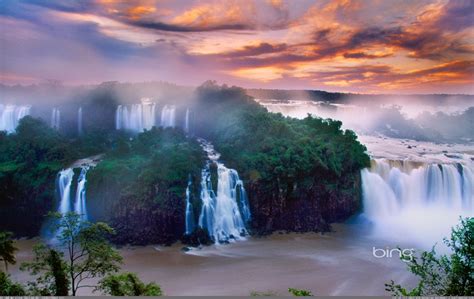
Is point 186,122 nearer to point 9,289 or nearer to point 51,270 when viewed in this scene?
point 51,270

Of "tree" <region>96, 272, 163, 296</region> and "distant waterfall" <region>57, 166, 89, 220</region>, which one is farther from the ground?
"distant waterfall" <region>57, 166, 89, 220</region>

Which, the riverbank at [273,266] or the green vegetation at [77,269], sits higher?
the green vegetation at [77,269]

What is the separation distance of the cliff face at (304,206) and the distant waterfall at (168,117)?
1666mm

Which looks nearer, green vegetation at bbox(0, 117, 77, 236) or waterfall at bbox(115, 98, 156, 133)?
green vegetation at bbox(0, 117, 77, 236)

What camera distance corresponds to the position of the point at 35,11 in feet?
17.0

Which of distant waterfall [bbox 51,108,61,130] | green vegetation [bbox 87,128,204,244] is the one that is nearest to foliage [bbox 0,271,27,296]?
green vegetation [bbox 87,128,204,244]

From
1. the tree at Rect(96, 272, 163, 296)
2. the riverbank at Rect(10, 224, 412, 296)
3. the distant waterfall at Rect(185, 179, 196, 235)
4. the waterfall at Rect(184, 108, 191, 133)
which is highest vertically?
the waterfall at Rect(184, 108, 191, 133)

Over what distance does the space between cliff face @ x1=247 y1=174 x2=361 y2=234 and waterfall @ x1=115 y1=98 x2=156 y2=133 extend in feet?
6.61

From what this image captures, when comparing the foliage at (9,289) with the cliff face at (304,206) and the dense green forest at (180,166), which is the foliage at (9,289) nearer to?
the dense green forest at (180,166)

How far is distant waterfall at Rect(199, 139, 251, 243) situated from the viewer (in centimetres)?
652

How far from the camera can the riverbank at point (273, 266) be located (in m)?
4.97

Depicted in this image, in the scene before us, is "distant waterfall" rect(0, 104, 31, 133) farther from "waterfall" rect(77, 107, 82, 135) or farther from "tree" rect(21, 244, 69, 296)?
"tree" rect(21, 244, 69, 296)

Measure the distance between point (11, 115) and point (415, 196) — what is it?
20.2ft

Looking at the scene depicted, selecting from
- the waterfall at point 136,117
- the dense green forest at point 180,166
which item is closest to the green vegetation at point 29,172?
the dense green forest at point 180,166
